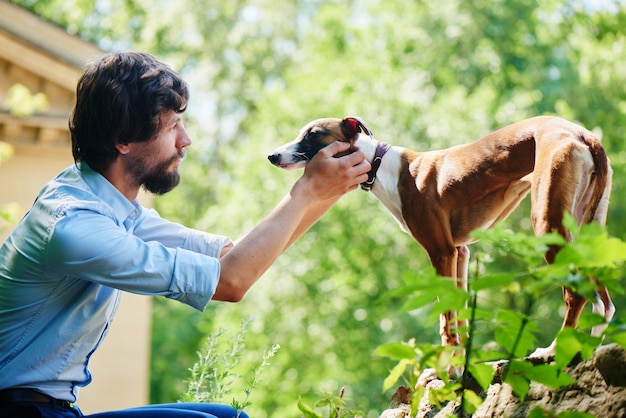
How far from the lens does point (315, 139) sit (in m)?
3.95

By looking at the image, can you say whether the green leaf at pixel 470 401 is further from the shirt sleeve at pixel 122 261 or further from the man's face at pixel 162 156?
the man's face at pixel 162 156

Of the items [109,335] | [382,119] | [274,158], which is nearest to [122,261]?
[274,158]

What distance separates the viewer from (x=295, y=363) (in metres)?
16.8

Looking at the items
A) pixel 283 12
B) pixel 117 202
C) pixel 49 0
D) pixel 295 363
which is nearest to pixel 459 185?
pixel 117 202

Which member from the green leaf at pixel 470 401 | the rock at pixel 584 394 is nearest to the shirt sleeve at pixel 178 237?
the rock at pixel 584 394

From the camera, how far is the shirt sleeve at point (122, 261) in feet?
8.14

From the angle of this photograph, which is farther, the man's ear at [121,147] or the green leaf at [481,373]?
the man's ear at [121,147]

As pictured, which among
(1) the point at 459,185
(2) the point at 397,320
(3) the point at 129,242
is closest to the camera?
(3) the point at 129,242

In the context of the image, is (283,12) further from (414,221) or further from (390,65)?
(414,221)

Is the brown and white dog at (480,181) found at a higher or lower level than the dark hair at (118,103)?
lower

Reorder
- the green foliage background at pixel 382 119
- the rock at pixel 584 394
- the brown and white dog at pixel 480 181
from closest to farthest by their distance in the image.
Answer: the rock at pixel 584 394, the brown and white dog at pixel 480 181, the green foliage background at pixel 382 119

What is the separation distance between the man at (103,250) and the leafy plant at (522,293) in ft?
2.78

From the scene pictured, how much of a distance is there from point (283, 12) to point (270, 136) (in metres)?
12.6

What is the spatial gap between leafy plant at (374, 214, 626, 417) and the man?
2.78 feet
